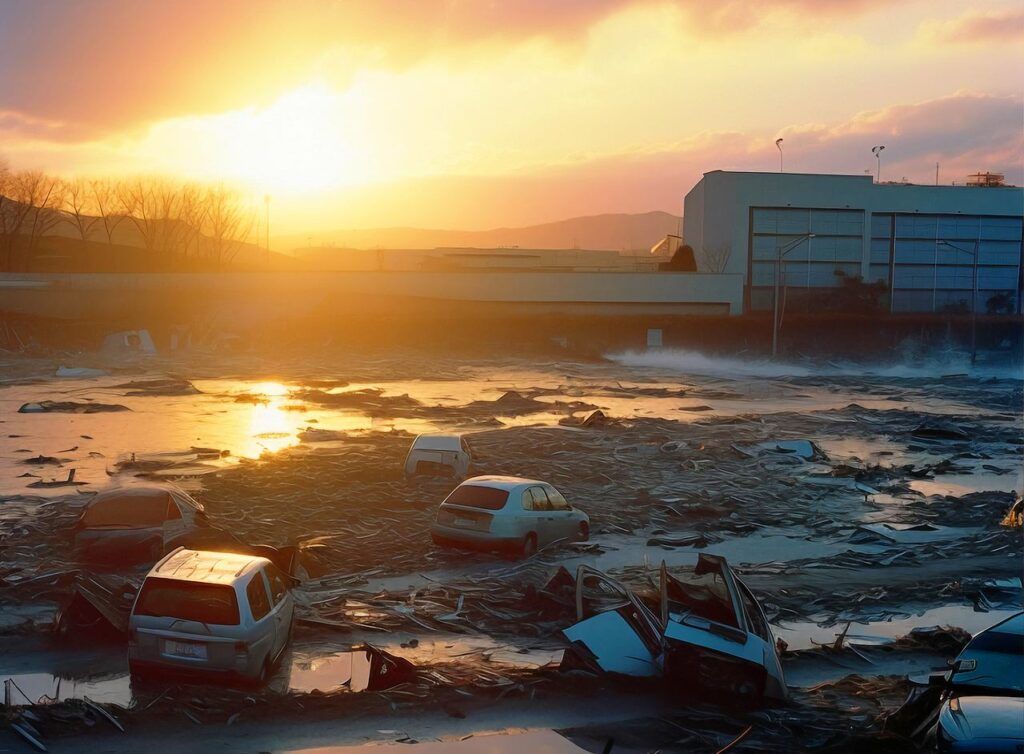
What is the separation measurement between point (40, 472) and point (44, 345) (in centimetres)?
4707

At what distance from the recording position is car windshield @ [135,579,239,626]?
10.1m

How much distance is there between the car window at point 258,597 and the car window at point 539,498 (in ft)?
22.5

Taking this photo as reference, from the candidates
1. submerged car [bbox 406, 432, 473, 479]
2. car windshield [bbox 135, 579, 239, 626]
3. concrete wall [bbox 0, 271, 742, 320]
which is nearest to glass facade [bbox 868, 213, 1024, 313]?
concrete wall [bbox 0, 271, 742, 320]

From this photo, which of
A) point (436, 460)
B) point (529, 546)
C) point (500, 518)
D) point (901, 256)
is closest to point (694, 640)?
point (500, 518)

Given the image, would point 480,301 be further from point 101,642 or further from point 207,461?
point 101,642

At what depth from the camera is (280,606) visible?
11336 mm

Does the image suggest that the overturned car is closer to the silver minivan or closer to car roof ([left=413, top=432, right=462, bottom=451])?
the silver minivan

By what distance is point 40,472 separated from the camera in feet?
79.3

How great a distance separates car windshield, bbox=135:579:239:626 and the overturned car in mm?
3765

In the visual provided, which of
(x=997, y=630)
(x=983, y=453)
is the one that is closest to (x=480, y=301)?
(x=983, y=453)

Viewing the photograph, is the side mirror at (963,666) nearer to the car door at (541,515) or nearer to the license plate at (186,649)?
the car door at (541,515)

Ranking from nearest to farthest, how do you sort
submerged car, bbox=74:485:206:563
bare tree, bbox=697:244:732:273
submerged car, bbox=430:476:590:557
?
submerged car, bbox=74:485:206:563 < submerged car, bbox=430:476:590:557 < bare tree, bbox=697:244:732:273

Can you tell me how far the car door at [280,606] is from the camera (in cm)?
1107

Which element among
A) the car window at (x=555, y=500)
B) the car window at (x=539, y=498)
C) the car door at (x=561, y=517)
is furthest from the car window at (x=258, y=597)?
the car window at (x=555, y=500)
